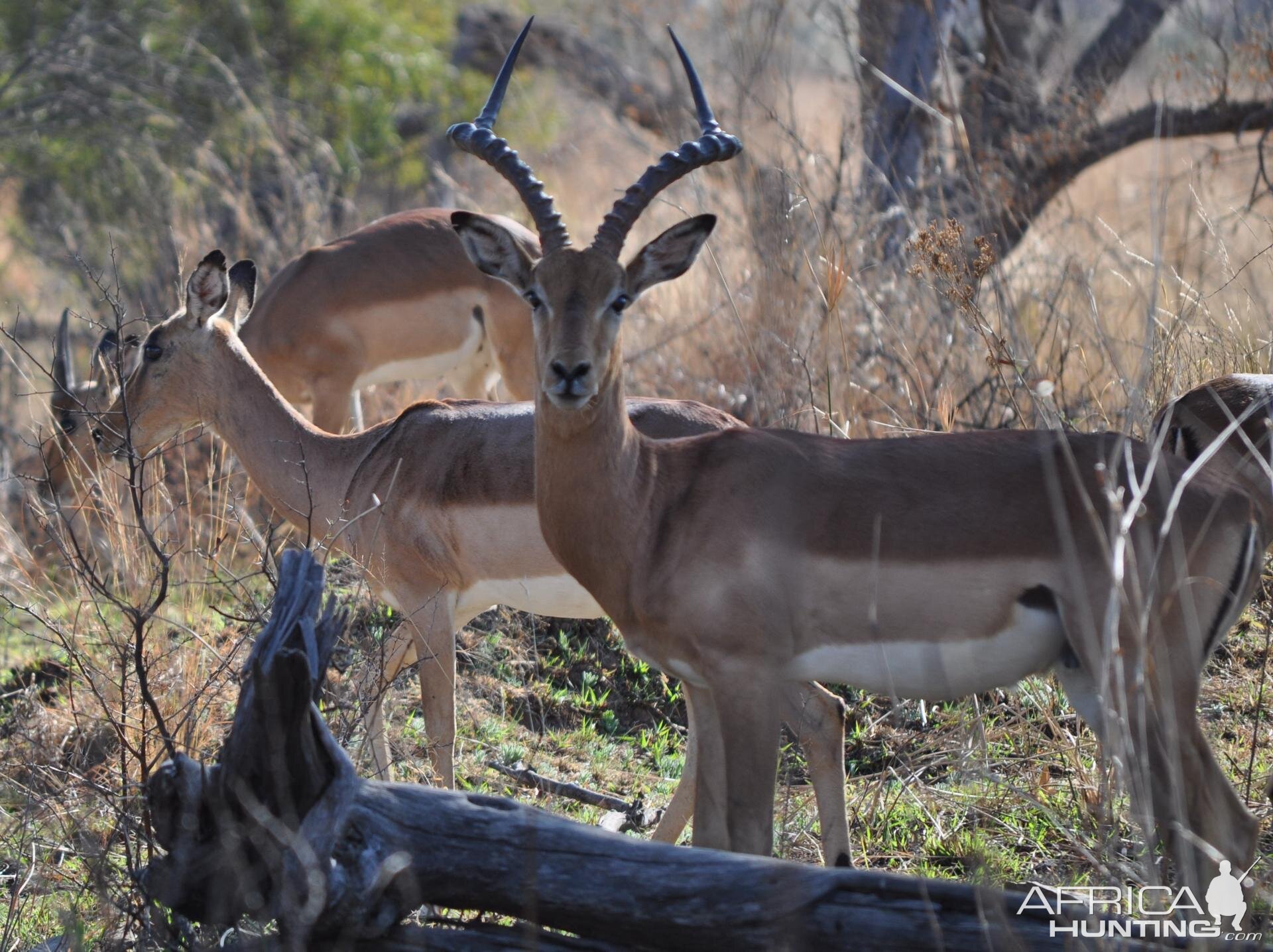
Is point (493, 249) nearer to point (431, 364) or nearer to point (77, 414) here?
point (77, 414)

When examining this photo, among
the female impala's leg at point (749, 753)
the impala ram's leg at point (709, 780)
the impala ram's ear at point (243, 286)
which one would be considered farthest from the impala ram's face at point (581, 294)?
the impala ram's ear at point (243, 286)

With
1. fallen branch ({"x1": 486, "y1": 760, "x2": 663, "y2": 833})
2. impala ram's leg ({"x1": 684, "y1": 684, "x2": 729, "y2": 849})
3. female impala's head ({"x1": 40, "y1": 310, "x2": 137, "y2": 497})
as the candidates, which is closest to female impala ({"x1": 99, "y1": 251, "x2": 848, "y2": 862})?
fallen branch ({"x1": 486, "y1": 760, "x2": 663, "y2": 833})

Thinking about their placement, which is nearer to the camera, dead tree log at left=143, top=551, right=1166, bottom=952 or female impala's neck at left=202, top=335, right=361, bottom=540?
dead tree log at left=143, top=551, right=1166, bottom=952

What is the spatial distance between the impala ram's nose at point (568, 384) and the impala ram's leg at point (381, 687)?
1291 millimetres

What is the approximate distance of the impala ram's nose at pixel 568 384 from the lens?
389cm

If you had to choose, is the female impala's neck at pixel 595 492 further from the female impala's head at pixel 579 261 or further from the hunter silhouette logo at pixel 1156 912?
the hunter silhouette logo at pixel 1156 912

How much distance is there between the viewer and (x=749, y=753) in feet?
12.8

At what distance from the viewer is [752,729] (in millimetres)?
3873

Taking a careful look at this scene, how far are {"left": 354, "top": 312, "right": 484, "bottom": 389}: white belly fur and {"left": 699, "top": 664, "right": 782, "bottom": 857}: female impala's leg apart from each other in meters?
5.12

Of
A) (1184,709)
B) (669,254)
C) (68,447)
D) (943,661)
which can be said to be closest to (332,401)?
(68,447)

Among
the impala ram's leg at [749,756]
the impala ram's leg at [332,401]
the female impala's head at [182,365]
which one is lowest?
the impala ram's leg at [749,756]

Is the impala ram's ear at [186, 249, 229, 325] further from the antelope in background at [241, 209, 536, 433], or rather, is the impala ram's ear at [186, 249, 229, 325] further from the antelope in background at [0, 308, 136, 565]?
the antelope in background at [241, 209, 536, 433]

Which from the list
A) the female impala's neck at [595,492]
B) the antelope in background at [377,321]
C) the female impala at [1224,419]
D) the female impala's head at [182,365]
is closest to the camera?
the female impala's neck at [595,492]

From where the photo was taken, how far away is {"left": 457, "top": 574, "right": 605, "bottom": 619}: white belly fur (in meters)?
5.31
